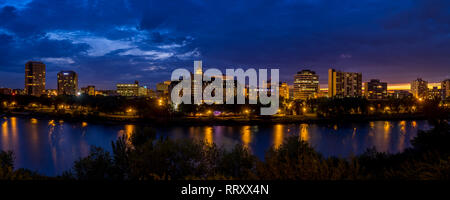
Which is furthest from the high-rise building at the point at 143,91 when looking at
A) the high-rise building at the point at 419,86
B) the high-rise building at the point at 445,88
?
the high-rise building at the point at 445,88

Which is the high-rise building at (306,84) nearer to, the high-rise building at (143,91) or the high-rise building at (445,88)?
the high-rise building at (445,88)

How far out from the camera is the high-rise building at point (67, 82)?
112m

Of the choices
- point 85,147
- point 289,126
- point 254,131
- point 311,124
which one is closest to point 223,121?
point 254,131

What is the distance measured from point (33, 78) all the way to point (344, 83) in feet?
398

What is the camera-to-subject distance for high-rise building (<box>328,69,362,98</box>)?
98000 mm

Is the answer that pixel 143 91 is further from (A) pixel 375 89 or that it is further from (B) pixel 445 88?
(B) pixel 445 88

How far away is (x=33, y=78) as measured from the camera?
99.9 meters

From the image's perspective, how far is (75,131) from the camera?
2383 cm

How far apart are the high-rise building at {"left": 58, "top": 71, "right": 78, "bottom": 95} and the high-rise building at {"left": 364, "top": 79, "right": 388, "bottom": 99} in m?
121

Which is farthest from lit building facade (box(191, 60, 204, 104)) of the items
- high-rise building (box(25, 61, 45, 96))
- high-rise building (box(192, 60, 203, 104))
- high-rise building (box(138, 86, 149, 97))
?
high-rise building (box(25, 61, 45, 96))

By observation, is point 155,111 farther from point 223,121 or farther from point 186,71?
point 186,71

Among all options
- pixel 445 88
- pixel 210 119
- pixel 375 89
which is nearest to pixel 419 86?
pixel 445 88

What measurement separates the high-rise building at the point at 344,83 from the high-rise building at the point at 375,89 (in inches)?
112
